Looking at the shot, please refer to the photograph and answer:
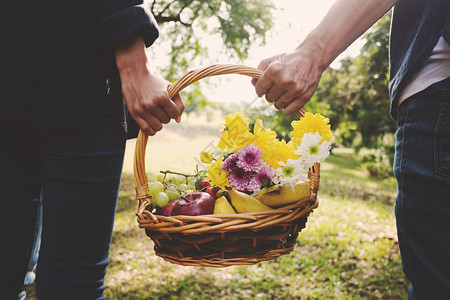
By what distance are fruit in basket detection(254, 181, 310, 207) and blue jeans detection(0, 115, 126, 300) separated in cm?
51

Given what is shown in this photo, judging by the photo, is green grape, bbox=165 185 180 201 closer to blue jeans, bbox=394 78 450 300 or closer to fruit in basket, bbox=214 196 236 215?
fruit in basket, bbox=214 196 236 215

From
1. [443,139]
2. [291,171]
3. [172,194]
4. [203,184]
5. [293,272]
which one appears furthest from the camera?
[293,272]

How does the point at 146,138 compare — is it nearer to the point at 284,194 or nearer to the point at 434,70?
the point at 284,194

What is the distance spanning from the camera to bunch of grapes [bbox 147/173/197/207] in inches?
50.2

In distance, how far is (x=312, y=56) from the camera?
1.10 m

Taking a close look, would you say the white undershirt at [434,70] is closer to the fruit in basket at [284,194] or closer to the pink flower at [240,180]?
the fruit in basket at [284,194]

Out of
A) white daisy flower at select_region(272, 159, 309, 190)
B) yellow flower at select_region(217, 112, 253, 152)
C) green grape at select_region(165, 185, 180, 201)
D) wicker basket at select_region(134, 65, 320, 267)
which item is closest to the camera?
wicker basket at select_region(134, 65, 320, 267)

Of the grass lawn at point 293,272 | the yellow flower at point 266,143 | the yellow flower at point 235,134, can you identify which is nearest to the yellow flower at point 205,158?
the yellow flower at point 235,134

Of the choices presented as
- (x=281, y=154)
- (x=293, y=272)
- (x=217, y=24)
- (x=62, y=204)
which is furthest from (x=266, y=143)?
(x=217, y=24)

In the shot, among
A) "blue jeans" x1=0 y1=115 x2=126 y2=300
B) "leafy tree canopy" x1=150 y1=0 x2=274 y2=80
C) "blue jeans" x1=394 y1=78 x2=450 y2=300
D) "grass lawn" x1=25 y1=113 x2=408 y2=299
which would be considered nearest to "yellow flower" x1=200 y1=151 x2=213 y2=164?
"blue jeans" x1=0 y1=115 x2=126 y2=300

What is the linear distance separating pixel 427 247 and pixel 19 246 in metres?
1.24

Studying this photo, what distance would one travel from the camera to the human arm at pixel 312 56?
1.03 meters

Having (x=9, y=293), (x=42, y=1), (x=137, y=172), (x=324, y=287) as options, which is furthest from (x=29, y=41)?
(x=324, y=287)

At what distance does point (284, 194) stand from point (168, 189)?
0.48m
